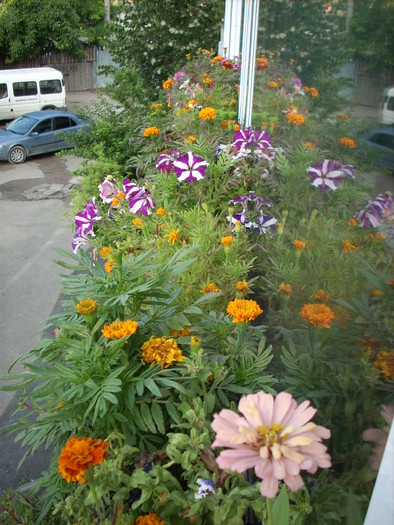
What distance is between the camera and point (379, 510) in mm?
887

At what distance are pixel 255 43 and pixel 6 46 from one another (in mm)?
20016

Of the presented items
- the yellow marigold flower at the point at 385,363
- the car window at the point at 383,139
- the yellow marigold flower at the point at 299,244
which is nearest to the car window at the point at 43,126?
the yellow marigold flower at the point at 299,244

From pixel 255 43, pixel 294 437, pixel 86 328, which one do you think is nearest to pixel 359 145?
pixel 294 437

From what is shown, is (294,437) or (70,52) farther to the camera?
(70,52)

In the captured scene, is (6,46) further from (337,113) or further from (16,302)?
(337,113)

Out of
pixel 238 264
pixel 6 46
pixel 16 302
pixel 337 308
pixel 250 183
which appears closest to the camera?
pixel 337 308

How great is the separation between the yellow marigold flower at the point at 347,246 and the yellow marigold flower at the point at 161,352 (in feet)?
1.79

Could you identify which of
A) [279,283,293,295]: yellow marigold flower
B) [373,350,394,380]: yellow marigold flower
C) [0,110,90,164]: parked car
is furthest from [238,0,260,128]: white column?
[0,110,90,164]: parked car

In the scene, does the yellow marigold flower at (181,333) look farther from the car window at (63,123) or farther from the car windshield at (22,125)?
the car window at (63,123)

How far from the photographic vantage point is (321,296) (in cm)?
156

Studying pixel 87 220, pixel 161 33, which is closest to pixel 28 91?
pixel 161 33

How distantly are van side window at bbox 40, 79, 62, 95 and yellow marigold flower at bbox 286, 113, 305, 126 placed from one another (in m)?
15.0

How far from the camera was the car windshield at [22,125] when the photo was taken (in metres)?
12.4

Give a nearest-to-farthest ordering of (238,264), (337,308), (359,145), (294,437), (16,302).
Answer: (294,437), (359,145), (337,308), (238,264), (16,302)
